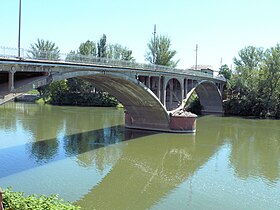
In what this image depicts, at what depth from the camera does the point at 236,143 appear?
95.5 feet

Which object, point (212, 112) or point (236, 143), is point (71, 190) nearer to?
point (236, 143)

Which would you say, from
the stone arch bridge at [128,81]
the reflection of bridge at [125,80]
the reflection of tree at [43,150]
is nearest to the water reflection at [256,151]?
the stone arch bridge at [128,81]

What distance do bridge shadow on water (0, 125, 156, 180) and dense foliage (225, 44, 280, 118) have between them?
2475 cm

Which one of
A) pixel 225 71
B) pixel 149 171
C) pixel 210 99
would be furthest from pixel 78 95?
pixel 149 171

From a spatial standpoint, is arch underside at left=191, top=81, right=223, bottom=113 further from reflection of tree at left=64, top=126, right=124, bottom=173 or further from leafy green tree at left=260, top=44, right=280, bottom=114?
reflection of tree at left=64, top=126, right=124, bottom=173

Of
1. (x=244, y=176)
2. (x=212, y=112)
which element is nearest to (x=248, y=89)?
(x=212, y=112)

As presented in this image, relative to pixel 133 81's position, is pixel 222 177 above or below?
below

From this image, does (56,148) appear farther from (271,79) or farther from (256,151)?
(271,79)

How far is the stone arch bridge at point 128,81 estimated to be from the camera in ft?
51.1

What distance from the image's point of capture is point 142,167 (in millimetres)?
19422

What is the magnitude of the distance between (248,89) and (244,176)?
35796mm

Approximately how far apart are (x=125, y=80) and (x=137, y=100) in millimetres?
6123

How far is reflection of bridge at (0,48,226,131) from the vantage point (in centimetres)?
1555

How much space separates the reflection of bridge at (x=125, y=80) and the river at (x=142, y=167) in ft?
7.67
